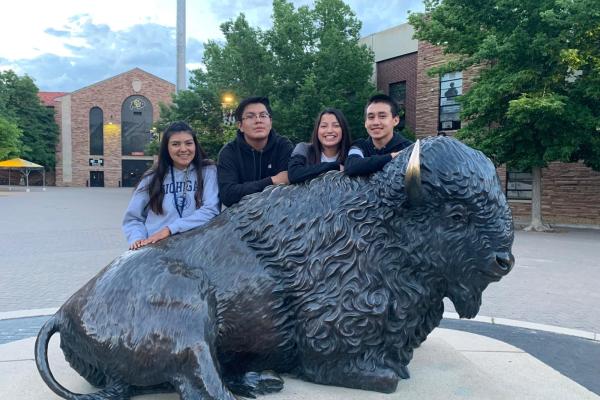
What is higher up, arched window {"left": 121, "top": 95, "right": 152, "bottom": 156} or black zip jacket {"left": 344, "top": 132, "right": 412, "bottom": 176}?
arched window {"left": 121, "top": 95, "right": 152, "bottom": 156}

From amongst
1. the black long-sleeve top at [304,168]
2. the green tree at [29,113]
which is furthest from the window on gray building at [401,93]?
the green tree at [29,113]

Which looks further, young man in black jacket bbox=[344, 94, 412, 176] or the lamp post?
the lamp post

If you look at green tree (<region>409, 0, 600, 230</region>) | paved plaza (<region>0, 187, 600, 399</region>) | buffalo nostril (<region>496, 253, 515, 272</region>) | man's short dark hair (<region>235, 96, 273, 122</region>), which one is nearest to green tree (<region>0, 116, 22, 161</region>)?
paved plaza (<region>0, 187, 600, 399</region>)

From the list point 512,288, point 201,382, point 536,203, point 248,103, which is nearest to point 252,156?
point 248,103

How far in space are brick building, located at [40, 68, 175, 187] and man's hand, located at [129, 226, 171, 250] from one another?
165 ft

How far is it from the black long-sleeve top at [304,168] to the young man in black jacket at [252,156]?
0.32ft

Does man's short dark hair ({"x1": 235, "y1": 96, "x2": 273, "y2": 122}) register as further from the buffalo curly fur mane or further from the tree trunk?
the tree trunk

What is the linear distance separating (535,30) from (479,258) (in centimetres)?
1418

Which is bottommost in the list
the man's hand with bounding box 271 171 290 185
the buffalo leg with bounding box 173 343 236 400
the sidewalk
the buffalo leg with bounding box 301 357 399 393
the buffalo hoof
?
the sidewalk

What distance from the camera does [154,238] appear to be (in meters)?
2.74

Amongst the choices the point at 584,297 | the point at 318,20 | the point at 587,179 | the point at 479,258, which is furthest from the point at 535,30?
the point at 479,258

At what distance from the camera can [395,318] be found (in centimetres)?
254

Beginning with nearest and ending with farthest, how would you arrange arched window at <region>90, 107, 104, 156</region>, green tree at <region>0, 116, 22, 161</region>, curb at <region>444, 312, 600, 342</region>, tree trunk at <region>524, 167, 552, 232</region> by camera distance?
curb at <region>444, 312, 600, 342</region> → tree trunk at <region>524, 167, 552, 232</region> → green tree at <region>0, 116, 22, 161</region> → arched window at <region>90, 107, 104, 156</region>

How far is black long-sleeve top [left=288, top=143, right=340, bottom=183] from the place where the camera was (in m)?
2.77
